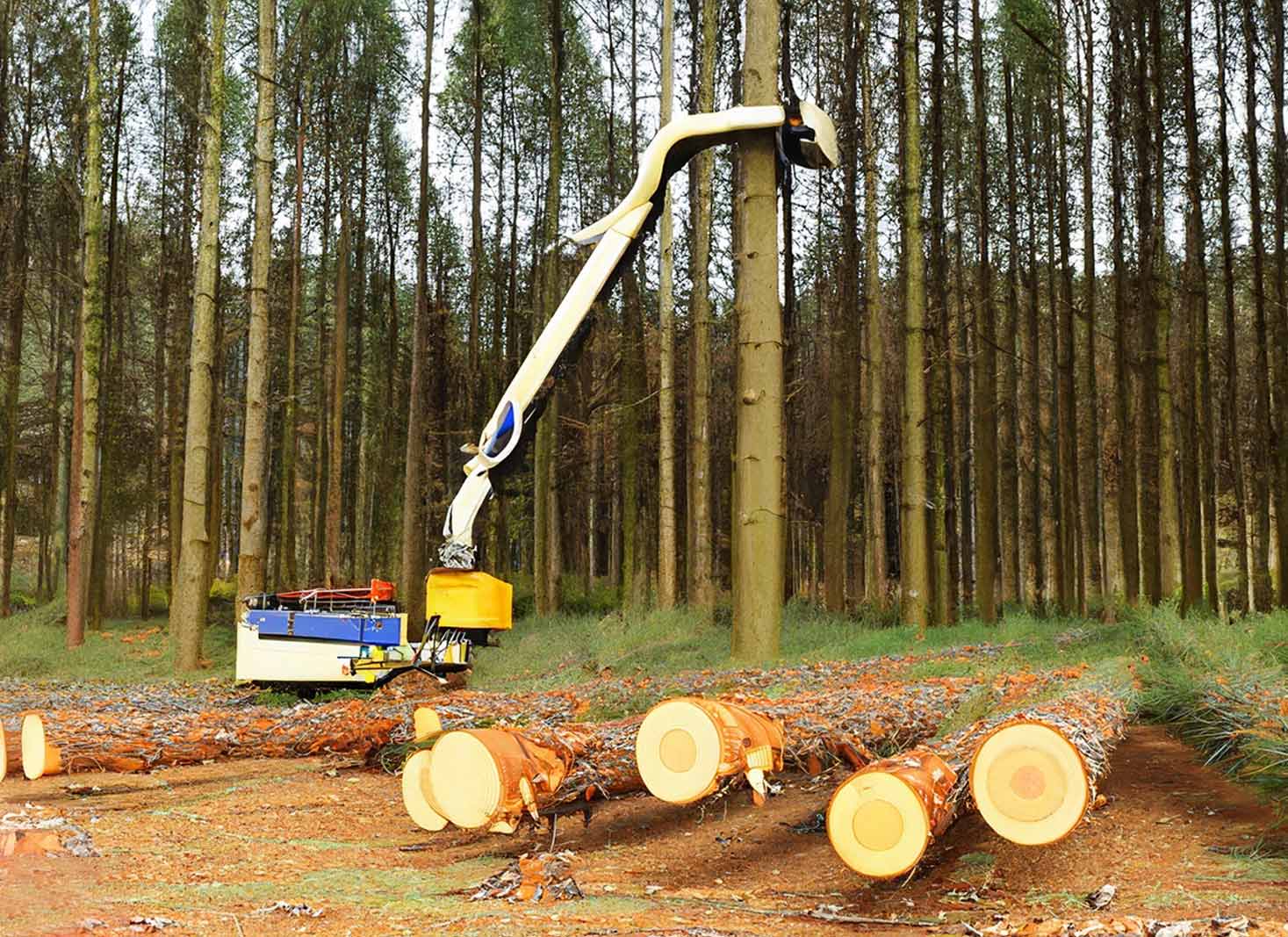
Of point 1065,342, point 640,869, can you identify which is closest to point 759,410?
point 640,869

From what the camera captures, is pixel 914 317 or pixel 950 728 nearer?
pixel 950 728

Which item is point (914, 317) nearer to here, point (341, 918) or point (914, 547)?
point (914, 547)

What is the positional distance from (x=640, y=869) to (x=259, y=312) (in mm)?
13091

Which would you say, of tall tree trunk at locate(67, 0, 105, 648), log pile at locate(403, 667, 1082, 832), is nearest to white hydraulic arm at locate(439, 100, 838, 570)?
log pile at locate(403, 667, 1082, 832)

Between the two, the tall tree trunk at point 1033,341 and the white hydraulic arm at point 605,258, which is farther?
the tall tree trunk at point 1033,341

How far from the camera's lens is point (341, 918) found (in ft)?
13.7

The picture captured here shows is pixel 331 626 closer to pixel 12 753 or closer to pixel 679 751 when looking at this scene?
pixel 12 753

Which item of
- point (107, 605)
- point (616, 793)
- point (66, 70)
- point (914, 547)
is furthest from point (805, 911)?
point (107, 605)

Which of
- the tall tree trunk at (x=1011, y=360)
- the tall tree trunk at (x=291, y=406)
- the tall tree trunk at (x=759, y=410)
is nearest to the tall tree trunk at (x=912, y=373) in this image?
the tall tree trunk at (x=759, y=410)

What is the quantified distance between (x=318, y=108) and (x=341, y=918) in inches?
948

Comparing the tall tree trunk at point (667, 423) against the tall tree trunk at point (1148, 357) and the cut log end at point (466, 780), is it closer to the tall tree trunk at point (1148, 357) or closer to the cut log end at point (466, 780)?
the tall tree trunk at point (1148, 357)

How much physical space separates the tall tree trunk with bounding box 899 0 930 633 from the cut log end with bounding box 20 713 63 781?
31.9 ft

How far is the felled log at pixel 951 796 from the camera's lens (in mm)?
4035

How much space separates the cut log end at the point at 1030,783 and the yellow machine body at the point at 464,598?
6.43m
